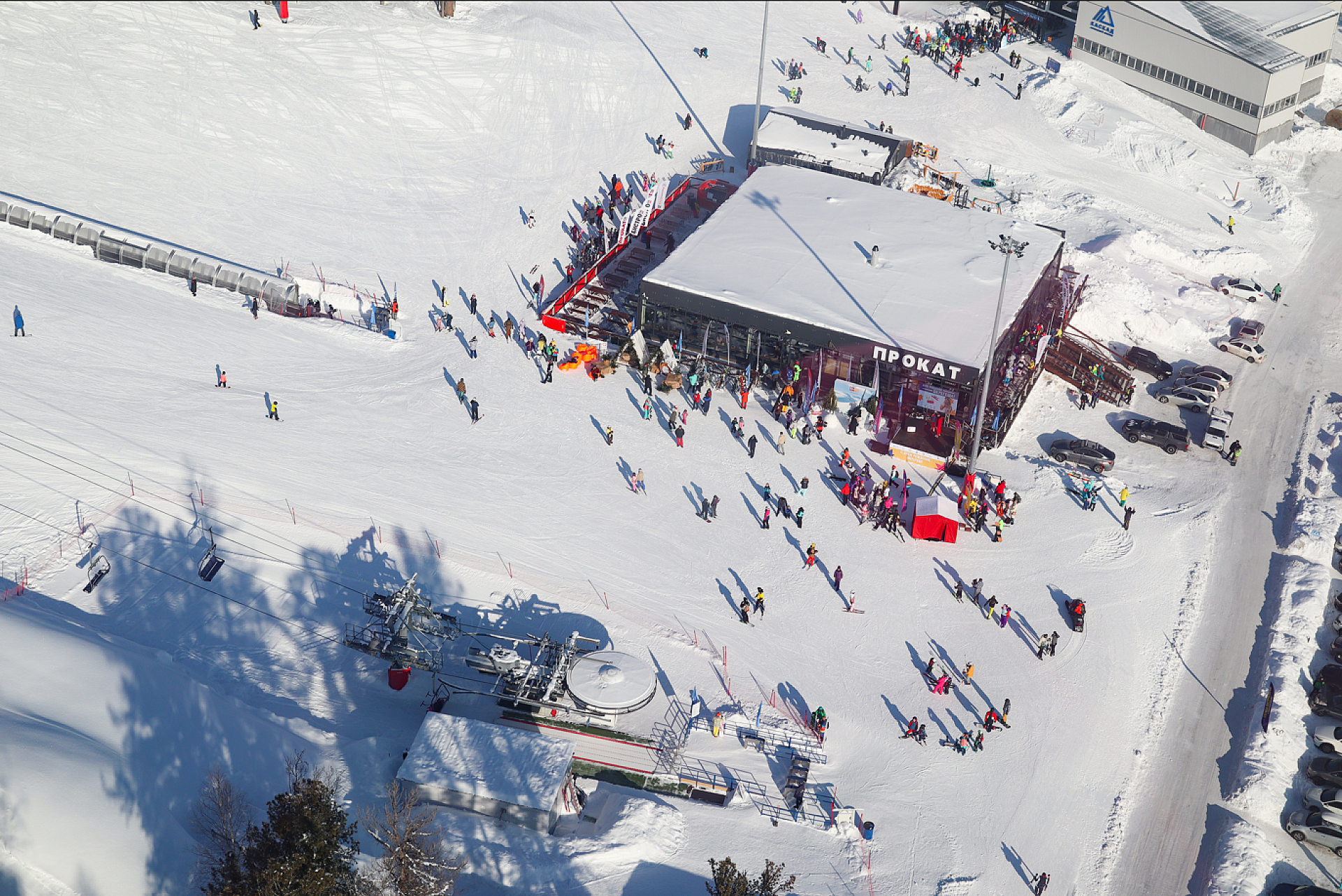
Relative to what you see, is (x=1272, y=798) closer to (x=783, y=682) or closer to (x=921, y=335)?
(x=783, y=682)

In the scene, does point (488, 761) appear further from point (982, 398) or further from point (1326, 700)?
point (1326, 700)

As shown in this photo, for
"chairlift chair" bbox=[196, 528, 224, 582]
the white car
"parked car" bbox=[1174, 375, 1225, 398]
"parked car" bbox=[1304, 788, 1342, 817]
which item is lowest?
"parked car" bbox=[1304, 788, 1342, 817]

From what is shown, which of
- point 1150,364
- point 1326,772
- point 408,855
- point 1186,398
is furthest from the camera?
point 1150,364

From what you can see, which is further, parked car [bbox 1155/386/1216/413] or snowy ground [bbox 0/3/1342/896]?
parked car [bbox 1155/386/1216/413]

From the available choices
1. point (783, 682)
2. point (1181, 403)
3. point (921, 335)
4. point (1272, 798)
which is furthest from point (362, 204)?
point (1272, 798)

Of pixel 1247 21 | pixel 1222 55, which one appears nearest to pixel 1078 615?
pixel 1222 55

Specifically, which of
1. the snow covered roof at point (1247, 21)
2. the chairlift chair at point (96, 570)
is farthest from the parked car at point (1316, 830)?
the snow covered roof at point (1247, 21)

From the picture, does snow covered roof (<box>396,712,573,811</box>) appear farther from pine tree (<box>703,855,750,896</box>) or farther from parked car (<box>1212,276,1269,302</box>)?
parked car (<box>1212,276,1269,302</box>)

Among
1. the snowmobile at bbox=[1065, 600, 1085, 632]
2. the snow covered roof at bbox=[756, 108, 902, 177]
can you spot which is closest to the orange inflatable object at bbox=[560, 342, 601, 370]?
the snow covered roof at bbox=[756, 108, 902, 177]
